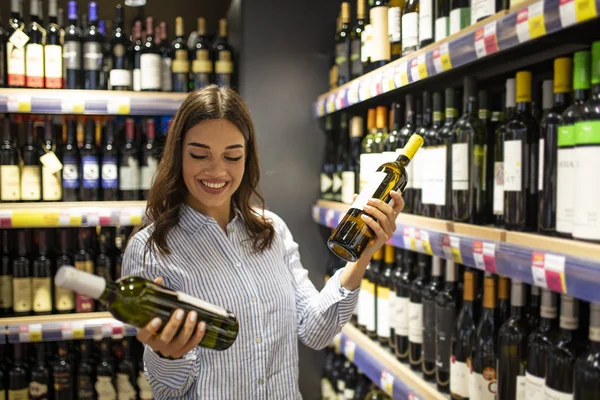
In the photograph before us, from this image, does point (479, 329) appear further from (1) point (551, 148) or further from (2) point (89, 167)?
(2) point (89, 167)

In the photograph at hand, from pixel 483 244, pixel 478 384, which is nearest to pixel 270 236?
pixel 483 244

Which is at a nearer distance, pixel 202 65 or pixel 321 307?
pixel 321 307

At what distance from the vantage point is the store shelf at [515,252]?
1231 mm

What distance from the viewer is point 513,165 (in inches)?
63.3

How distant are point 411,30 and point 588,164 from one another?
1052 millimetres

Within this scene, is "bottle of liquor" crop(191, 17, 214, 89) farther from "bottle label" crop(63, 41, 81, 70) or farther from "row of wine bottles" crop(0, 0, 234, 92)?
"bottle label" crop(63, 41, 81, 70)

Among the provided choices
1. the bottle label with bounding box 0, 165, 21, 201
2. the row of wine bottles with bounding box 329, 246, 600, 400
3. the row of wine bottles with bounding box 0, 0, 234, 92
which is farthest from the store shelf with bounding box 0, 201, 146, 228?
the row of wine bottles with bounding box 329, 246, 600, 400

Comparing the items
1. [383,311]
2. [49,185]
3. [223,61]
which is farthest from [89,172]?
[383,311]

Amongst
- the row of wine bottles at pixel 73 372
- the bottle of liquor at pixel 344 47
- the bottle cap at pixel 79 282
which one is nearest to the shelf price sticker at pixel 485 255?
the bottle cap at pixel 79 282

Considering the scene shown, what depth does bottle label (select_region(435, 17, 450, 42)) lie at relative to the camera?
6.19ft

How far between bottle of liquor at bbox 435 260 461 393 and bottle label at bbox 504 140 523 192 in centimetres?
46

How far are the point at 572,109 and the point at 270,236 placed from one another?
85 centimetres

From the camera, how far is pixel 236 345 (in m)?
1.58

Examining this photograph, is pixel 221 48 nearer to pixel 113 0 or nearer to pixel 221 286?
pixel 113 0
